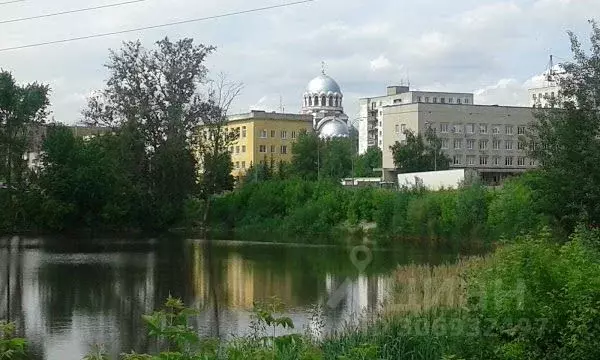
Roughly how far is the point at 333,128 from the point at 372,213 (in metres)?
63.5

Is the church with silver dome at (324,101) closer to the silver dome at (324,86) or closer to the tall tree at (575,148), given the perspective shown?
the silver dome at (324,86)

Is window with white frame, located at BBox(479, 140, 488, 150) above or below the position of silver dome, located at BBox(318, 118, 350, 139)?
below

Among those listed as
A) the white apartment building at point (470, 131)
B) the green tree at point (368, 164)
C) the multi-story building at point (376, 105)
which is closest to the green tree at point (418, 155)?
the white apartment building at point (470, 131)

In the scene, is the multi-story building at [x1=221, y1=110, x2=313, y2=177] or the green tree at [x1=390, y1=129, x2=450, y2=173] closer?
the green tree at [x1=390, y1=129, x2=450, y2=173]

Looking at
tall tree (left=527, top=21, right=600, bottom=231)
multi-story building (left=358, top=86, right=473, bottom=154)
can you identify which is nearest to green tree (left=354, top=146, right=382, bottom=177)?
multi-story building (left=358, top=86, right=473, bottom=154)

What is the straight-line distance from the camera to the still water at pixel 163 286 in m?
17.8

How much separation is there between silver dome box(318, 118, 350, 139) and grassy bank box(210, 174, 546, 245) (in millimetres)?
49674

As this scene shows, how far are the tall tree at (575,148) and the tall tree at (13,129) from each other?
4034cm

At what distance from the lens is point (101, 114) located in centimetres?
6044

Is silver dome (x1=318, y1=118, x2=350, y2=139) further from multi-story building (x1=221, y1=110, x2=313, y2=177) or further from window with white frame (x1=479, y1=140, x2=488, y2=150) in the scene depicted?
window with white frame (x1=479, y1=140, x2=488, y2=150)

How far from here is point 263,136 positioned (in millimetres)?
110812

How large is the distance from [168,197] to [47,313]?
4079 centimetres

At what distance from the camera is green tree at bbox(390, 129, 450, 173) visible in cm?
7838

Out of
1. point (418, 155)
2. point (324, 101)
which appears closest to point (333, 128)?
point (324, 101)
